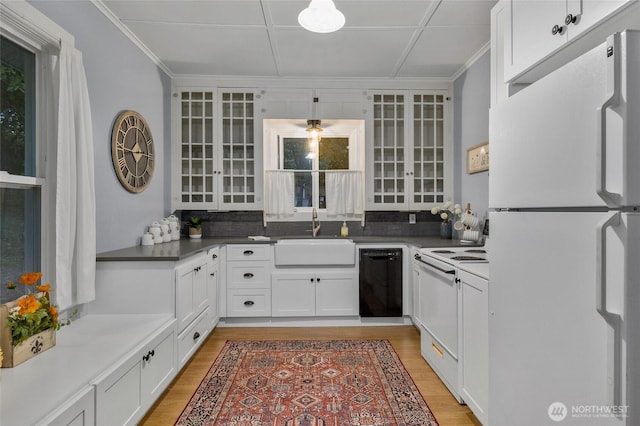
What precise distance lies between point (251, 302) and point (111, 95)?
221cm

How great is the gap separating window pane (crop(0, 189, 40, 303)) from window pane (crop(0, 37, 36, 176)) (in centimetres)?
14

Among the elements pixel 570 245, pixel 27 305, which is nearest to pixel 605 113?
pixel 570 245

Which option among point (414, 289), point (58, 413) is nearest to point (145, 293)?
point (58, 413)

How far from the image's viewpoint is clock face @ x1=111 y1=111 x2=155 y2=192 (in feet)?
8.70

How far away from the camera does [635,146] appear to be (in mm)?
915

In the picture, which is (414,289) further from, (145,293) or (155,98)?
(155,98)

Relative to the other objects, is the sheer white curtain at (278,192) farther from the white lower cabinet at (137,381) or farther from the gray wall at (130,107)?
the white lower cabinet at (137,381)

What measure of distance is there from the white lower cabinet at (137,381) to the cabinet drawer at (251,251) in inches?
50.6

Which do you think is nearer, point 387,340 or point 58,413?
point 58,413

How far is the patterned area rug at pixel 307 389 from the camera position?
6.47 feet

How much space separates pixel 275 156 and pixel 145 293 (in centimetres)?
231

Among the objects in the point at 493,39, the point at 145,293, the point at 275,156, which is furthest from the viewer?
the point at 275,156

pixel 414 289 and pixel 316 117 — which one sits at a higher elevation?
pixel 316 117

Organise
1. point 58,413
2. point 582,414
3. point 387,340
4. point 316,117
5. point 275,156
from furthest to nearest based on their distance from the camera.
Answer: point 275,156
point 316,117
point 387,340
point 58,413
point 582,414
